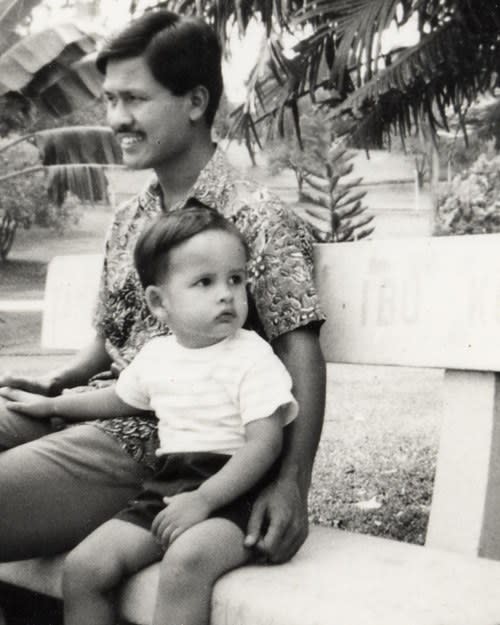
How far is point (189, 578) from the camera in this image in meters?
1.84

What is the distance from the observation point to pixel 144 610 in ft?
6.46

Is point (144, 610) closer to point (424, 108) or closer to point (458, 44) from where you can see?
point (458, 44)

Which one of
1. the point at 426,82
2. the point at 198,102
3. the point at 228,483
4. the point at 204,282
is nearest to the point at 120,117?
the point at 198,102

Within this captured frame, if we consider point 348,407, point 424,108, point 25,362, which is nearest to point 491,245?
point 424,108

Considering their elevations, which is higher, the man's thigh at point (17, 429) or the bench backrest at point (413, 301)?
the bench backrest at point (413, 301)

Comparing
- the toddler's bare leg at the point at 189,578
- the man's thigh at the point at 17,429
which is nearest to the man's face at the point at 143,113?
the man's thigh at the point at 17,429

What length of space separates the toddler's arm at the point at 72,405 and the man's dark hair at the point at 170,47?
2.38ft

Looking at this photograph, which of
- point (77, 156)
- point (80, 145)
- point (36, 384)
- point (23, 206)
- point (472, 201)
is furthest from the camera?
point (23, 206)

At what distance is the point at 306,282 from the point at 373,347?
272mm

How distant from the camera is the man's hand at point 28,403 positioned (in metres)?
2.52

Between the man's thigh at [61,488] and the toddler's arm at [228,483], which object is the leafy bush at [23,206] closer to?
the man's thigh at [61,488]

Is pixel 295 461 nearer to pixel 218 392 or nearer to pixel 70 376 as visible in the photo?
pixel 218 392

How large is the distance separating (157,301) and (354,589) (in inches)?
29.7

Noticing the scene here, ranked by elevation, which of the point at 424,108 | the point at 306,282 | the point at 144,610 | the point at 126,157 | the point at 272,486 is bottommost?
the point at 144,610
